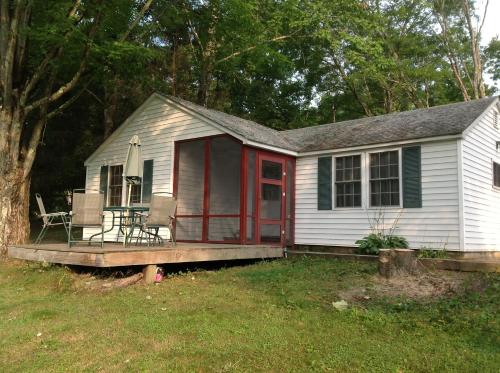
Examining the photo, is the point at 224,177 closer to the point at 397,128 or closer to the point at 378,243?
the point at 397,128

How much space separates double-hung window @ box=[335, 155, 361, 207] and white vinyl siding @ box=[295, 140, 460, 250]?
0.17m

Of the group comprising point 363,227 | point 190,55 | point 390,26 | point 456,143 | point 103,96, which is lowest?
point 363,227

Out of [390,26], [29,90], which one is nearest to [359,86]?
[390,26]

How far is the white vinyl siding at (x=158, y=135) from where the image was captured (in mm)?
11344

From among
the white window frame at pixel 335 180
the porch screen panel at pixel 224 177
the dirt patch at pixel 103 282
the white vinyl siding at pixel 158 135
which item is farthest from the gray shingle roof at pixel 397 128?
the dirt patch at pixel 103 282

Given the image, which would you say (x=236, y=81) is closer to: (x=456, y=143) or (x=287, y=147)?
(x=287, y=147)

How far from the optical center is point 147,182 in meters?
12.0

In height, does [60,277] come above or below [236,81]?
below

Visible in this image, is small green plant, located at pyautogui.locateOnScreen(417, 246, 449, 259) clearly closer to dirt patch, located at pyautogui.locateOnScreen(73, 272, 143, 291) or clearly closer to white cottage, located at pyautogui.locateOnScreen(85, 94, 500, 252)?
white cottage, located at pyautogui.locateOnScreen(85, 94, 500, 252)

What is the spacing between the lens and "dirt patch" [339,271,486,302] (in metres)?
5.84

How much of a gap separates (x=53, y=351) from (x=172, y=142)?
26.0ft

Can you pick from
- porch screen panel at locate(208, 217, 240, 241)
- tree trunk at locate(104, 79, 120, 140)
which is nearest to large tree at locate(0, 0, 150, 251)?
porch screen panel at locate(208, 217, 240, 241)

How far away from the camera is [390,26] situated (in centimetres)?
2408

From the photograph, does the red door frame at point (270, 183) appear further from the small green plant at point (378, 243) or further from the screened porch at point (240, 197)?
the small green plant at point (378, 243)
